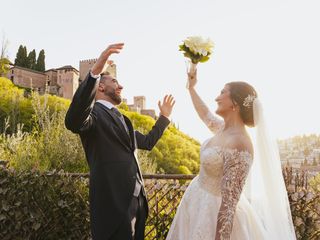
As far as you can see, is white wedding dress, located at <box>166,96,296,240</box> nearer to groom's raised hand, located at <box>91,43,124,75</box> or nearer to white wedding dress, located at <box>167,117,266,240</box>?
white wedding dress, located at <box>167,117,266,240</box>

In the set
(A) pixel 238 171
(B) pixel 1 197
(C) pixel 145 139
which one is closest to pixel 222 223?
(A) pixel 238 171

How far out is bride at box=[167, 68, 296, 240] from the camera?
8.40 ft

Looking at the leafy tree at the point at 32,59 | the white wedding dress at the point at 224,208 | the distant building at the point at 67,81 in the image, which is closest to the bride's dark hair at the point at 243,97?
the white wedding dress at the point at 224,208

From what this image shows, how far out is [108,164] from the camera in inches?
105

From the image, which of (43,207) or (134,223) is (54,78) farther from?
(134,223)

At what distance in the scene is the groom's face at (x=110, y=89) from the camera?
9.93 feet

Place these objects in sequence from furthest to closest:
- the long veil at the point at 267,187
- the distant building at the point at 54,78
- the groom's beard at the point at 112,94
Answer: the distant building at the point at 54,78 → the groom's beard at the point at 112,94 → the long veil at the point at 267,187

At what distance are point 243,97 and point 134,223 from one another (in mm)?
1202

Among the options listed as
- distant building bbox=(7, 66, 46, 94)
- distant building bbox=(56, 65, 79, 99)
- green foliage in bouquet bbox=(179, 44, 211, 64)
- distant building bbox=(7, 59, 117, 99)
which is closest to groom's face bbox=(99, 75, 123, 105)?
green foliage in bouquet bbox=(179, 44, 211, 64)

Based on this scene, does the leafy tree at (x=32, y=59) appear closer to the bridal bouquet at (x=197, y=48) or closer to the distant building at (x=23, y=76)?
the distant building at (x=23, y=76)

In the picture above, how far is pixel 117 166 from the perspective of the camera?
268 centimetres

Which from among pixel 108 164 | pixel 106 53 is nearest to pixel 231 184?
pixel 108 164

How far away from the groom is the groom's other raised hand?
2.18ft

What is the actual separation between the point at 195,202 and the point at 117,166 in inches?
25.1
